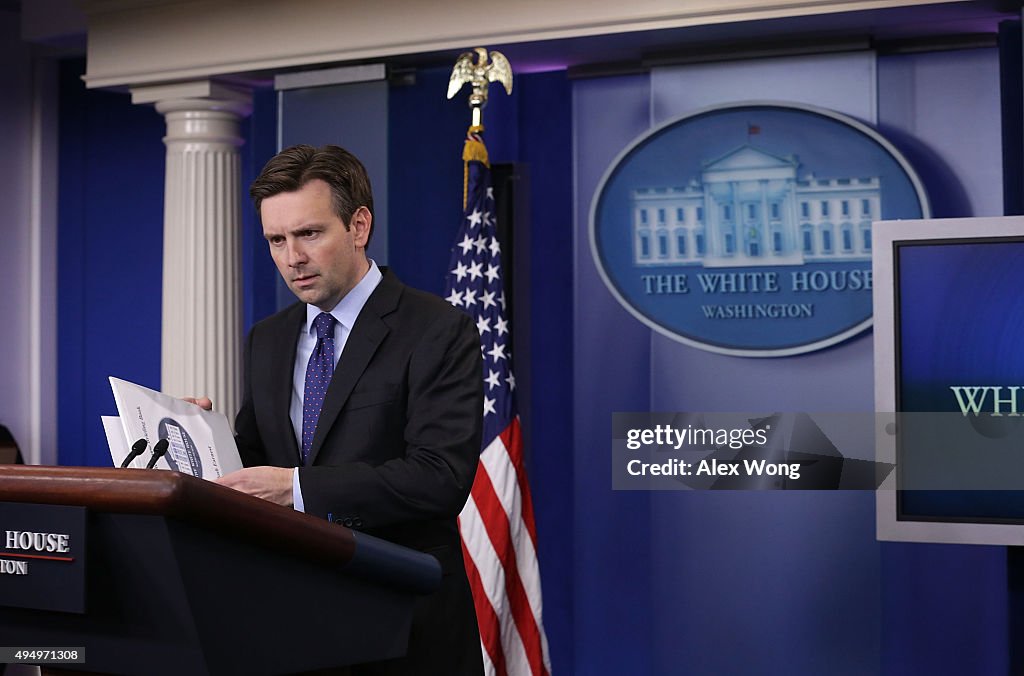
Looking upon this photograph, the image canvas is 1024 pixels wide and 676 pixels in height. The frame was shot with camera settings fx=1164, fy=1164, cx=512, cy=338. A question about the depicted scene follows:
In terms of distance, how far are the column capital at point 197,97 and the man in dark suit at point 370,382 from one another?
8.78 feet

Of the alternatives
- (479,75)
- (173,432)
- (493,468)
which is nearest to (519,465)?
(493,468)

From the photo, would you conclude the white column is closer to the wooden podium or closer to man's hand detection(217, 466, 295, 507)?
man's hand detection(217, 466, 295, 507)

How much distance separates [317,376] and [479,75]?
6.78 feet

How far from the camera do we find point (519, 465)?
3.73 meters

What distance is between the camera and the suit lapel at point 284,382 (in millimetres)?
1850

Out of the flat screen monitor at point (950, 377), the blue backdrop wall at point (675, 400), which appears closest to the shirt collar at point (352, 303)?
the flat screen monitor at point (950, 377)

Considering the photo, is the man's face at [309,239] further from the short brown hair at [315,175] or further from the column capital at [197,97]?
the column capital at [197,97]

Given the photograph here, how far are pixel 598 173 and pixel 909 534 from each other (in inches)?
68.7

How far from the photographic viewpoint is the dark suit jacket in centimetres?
169

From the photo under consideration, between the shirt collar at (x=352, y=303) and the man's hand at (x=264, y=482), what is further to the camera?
the shirt collar at (x=352, y=303)

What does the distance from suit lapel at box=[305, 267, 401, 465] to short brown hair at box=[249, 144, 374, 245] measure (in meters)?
0.13

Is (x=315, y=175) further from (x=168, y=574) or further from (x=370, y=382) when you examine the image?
(x=168, y=574)

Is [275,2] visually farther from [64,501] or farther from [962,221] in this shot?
[64,501]

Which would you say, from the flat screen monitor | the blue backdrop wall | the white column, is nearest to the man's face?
the flat screen monitor
